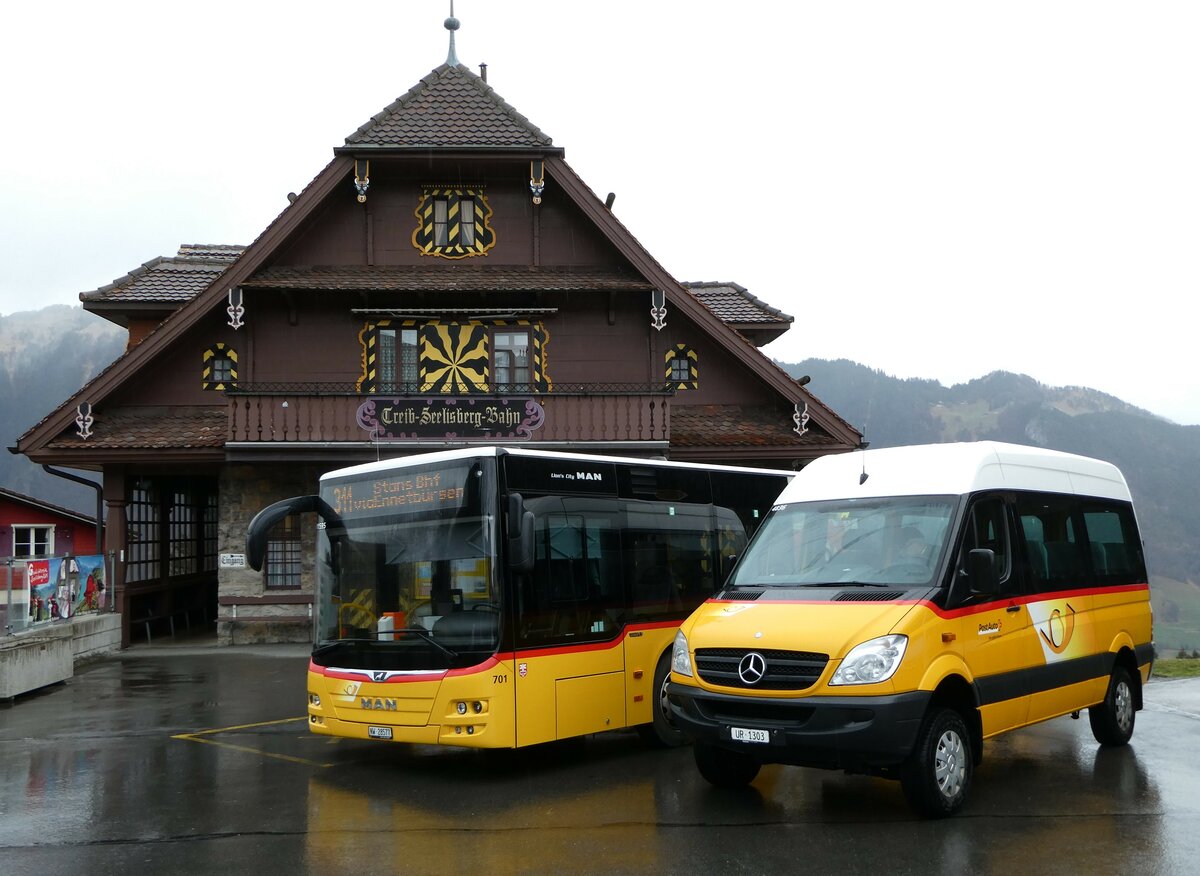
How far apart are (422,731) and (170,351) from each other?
1555 centimetres

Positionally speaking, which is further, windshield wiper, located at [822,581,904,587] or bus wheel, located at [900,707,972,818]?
windshield wiper, located at [822,581,904,587]

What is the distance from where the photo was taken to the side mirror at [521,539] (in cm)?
909

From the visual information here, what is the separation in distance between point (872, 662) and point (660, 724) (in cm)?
381

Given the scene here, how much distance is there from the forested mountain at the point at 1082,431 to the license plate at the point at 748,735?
421 ft

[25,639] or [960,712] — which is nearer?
[960,712]

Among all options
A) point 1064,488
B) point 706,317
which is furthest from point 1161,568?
point 1064,488

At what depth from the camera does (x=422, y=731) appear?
925cm

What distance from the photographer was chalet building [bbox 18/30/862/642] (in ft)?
69.5

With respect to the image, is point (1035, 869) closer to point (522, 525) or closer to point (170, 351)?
point (522, 525)

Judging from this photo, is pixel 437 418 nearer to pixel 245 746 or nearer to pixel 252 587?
pixel 252 587

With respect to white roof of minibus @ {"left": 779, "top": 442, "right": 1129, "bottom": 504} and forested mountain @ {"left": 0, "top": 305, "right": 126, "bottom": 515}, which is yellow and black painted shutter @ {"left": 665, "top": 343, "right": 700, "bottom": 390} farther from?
forested mountain @ {"left": 0, "top": 305, "right": 126, "bottom": 515}


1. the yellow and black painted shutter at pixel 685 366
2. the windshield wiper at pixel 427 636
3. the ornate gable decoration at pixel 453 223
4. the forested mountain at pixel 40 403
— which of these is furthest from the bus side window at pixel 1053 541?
the forested mountain at pixel 40 403

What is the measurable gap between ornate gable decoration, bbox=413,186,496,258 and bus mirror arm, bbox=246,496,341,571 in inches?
528

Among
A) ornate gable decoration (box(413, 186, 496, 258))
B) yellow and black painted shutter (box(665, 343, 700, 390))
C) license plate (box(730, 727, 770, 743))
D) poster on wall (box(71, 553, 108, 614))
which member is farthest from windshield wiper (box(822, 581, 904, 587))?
ornate gable decoration (box(413, 186, 496, 258))
